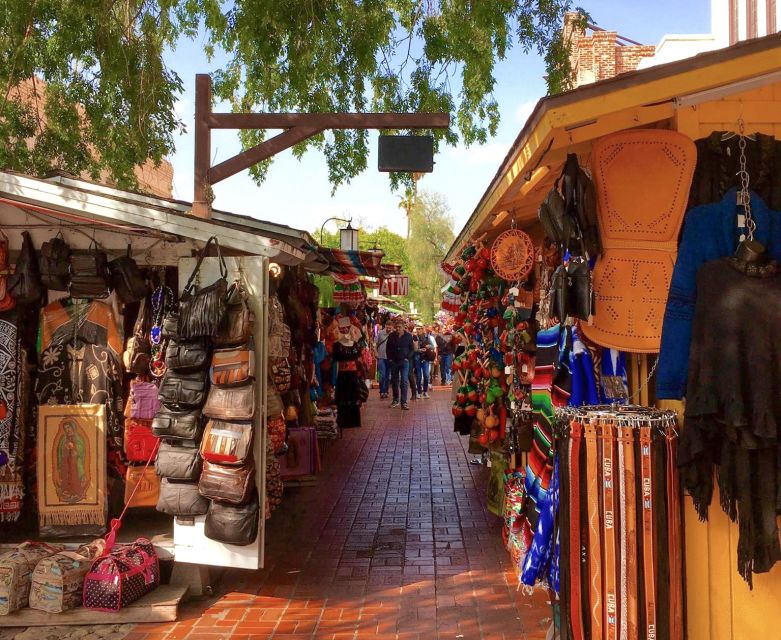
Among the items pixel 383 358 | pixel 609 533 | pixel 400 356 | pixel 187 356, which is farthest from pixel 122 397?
pixel 383 358

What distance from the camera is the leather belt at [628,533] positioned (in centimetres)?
317

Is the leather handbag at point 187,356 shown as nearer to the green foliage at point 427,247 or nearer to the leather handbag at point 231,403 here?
the leather handbag at point 231,403

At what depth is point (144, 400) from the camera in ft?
16.4

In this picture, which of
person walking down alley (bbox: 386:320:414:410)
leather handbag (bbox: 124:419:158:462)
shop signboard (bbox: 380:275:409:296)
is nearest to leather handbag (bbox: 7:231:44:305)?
leather handbag (bbox: 124:419:158:462)

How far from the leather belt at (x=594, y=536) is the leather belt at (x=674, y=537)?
0.34 meters

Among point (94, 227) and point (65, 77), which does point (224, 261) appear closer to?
point (94, 227)

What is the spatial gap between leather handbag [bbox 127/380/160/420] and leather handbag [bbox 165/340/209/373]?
51 centimetres

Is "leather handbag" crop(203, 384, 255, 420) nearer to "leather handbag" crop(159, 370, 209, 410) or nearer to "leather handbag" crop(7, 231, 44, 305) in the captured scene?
"leather handbag" crop(159, 370, 209, 410)

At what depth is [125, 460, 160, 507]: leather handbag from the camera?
511cm

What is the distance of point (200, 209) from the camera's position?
17.2ft

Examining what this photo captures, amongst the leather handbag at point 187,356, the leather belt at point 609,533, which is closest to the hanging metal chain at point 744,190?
the leather belt at point 609,533

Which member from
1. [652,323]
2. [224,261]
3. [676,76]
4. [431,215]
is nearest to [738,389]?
[652,323]

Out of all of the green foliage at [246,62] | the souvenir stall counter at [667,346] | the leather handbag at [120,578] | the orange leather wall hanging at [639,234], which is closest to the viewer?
the souvenir stall counter at [667,346]

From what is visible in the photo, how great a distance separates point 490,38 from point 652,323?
6.89 m
